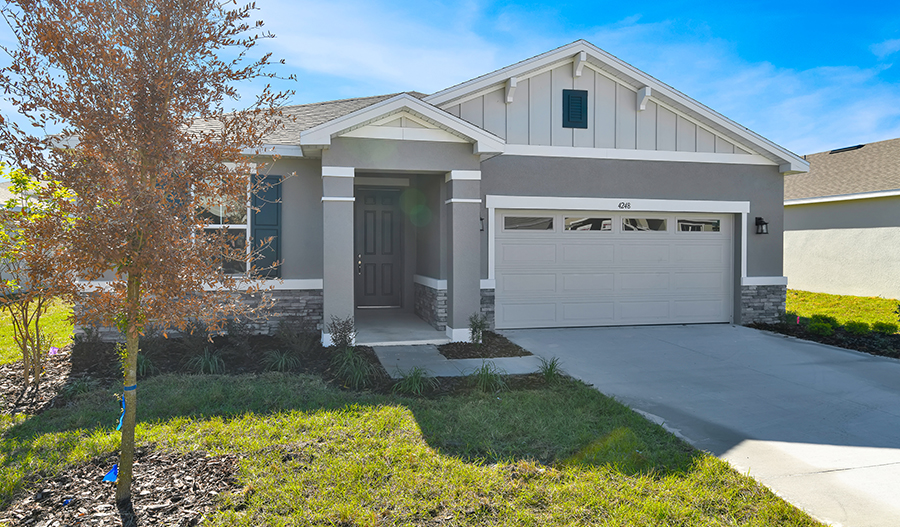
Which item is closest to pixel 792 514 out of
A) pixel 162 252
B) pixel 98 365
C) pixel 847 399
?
pixel 847 399

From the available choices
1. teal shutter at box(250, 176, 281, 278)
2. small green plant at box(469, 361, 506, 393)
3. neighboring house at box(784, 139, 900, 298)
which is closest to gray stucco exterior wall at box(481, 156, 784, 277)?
teal shutter at box(250, 176, 281, 278)

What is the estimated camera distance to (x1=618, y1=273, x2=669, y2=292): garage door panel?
33.8 ft

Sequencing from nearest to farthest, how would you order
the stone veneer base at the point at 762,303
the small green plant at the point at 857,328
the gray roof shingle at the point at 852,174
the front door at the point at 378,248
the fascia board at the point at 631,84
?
the fascia board at the point at 631,84 → the small green plant at the point at 857,328 → the stone veneer base at the point at 762,303 → the front door at the point at 378,248 → the gray roof shingle at the point at 852,174

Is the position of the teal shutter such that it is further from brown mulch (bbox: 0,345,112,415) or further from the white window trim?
the white window trim

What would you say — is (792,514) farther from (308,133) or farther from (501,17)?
(501,17)

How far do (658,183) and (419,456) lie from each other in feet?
26.2

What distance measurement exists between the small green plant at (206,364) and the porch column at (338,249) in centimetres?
163

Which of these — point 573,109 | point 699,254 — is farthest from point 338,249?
point 699,254

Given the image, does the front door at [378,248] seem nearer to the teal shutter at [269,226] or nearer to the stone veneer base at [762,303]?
the teal shutter at [269,226]

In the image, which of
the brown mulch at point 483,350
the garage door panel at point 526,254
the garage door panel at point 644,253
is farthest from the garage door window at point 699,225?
the brown mulch at point 483,350

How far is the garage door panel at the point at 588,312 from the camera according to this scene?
10.1m

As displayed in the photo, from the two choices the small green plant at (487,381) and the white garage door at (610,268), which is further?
the white garage door at (610,268)

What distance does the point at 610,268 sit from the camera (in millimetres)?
10242

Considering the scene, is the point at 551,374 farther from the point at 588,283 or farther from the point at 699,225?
the point at 699,225
